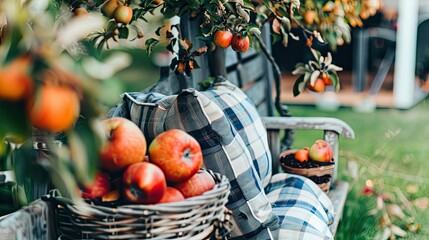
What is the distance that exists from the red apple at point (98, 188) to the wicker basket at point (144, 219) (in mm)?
34

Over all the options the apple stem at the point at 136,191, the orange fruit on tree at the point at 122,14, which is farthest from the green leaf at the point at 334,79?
the apple stem at the point at 136,191

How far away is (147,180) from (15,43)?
0.42 m

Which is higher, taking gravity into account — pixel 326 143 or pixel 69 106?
pixel 69 106

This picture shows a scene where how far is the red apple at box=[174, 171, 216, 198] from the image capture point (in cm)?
143

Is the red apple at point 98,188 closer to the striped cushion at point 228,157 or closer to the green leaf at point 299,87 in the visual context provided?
the striped cushion at point 228,157

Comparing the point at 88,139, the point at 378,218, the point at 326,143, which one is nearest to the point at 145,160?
the point at 88,139

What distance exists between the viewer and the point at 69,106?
3.17 ft

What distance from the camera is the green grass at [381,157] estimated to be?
3117mm

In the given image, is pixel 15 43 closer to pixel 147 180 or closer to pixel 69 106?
pixel 69 106

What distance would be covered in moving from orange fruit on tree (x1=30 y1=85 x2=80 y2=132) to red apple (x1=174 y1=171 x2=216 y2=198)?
496 millimetres

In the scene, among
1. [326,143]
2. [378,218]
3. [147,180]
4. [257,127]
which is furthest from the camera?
[378,218]

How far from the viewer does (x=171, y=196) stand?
1376 mm

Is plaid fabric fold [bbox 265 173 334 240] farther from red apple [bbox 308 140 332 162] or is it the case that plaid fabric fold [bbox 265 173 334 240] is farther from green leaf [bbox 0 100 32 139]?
green leaf [bbox 0 100 32 139]

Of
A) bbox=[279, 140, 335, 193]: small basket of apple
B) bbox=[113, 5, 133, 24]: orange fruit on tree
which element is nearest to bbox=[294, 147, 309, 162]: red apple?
bbox=[279, 140, 335, 193]: small basket of apple
